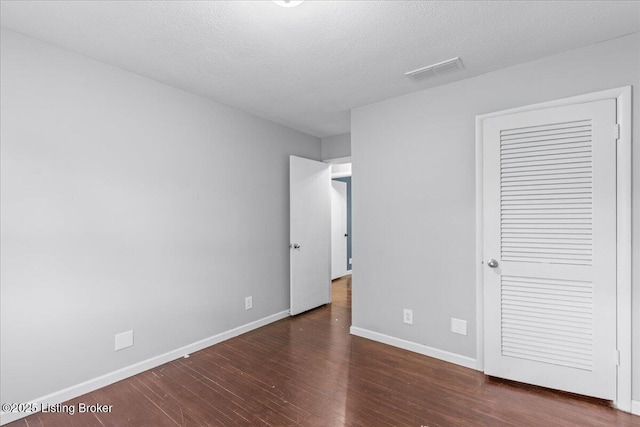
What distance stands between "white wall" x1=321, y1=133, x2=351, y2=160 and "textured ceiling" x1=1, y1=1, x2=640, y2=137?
5.39 ft

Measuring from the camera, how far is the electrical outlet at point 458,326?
8.77ft

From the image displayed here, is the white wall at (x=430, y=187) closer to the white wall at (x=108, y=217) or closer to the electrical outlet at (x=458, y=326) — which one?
the electrical outlet at (x=458, y=326)

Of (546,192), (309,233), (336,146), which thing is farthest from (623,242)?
(336,146)

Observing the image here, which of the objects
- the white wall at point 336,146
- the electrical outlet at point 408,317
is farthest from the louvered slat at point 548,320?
the white wall at point 336,146

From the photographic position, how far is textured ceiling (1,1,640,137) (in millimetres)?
1768

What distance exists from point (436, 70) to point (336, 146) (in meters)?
2.17

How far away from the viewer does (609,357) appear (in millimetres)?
2105

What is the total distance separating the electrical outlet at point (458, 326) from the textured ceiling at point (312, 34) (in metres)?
2.15

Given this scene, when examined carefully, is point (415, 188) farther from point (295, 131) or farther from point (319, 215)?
point (295, 131)

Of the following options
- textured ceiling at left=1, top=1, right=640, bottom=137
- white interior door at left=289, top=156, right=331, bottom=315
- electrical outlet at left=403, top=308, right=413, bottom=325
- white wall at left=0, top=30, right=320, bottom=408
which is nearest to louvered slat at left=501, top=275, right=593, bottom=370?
electrical outlet at left=403, top=308, right=413, bottom=325

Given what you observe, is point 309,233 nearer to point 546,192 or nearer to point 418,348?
point 418,348

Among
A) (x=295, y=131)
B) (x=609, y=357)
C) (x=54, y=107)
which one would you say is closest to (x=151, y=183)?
(x=54, y=107)

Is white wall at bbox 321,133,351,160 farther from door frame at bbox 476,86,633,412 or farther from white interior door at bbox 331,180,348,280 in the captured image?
door frame at bbox 476,86,633,412

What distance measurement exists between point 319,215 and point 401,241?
1.58m
